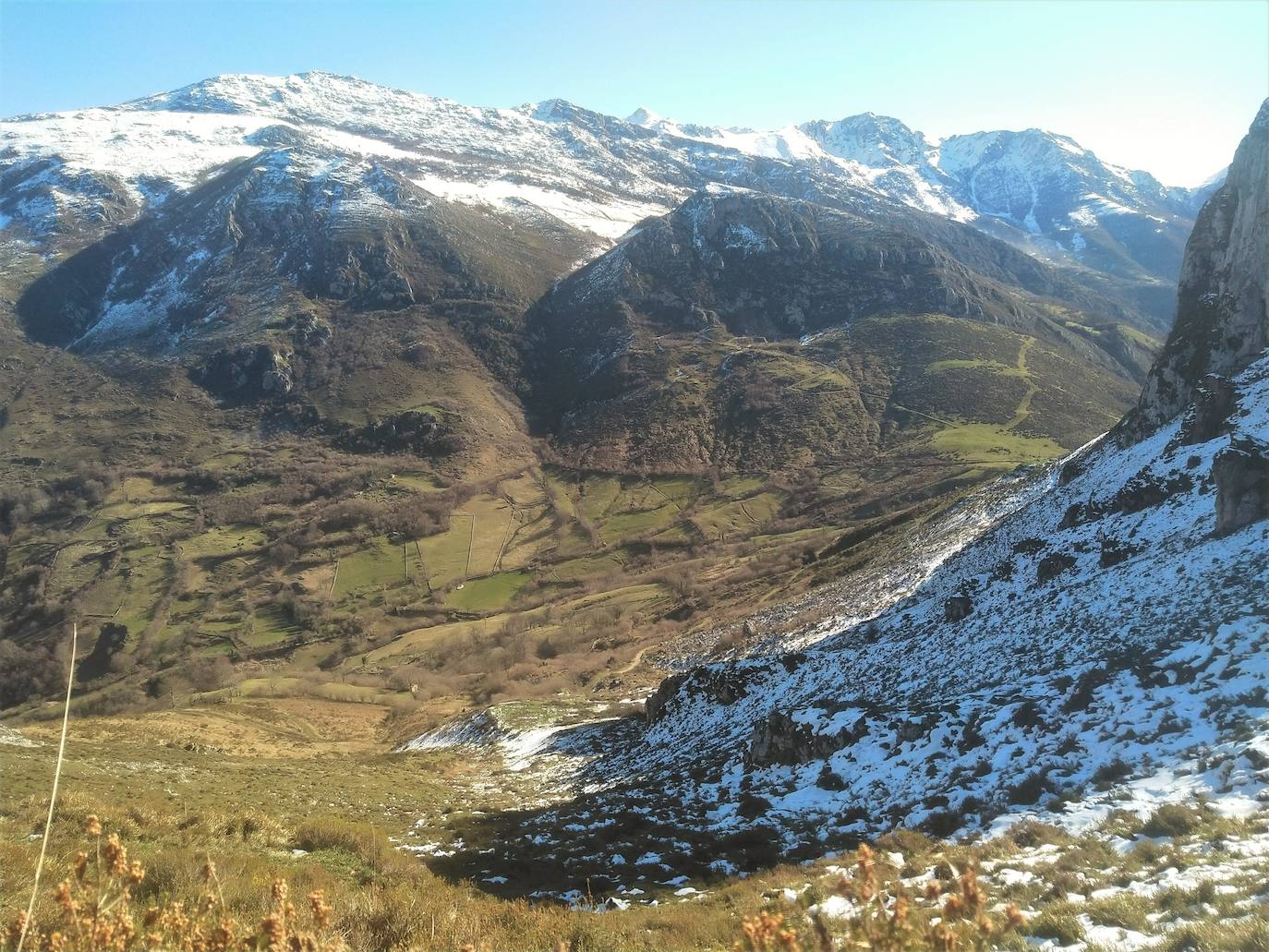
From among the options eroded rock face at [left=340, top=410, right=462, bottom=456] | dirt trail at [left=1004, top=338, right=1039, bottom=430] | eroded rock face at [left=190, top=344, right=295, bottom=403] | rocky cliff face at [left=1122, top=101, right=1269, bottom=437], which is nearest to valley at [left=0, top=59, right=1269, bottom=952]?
rocky cliff face at [left=1122, top=101, right=1269, bottom=437]

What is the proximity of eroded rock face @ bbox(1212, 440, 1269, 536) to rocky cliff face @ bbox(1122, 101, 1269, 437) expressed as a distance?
1157cm

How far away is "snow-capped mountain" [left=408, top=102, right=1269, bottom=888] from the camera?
Answer: 13.8 m

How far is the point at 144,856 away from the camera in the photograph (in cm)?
927

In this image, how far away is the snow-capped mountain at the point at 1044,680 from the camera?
13.8 metres

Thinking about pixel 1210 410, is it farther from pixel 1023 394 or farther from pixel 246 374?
pixel 246 374

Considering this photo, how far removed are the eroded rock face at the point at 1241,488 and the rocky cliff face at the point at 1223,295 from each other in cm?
1157

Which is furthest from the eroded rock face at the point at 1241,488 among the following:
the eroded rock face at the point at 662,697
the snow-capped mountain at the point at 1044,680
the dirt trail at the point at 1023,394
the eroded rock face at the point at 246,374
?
the eroded rock face at the point at 246,374

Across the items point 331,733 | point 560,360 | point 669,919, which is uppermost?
point 560,360

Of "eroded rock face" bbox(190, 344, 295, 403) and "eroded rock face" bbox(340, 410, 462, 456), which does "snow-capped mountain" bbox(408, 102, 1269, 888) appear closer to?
"eroded rock face" bbox(340, 410, 462, 456)

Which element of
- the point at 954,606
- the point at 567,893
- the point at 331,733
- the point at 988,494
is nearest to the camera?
the point at 567,893

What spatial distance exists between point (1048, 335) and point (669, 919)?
213320 mm

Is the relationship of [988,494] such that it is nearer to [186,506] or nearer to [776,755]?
[776,755]

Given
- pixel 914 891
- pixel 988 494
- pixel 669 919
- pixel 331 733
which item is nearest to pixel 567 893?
pixel 669 919

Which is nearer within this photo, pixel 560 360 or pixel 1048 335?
pixel 1048 335
